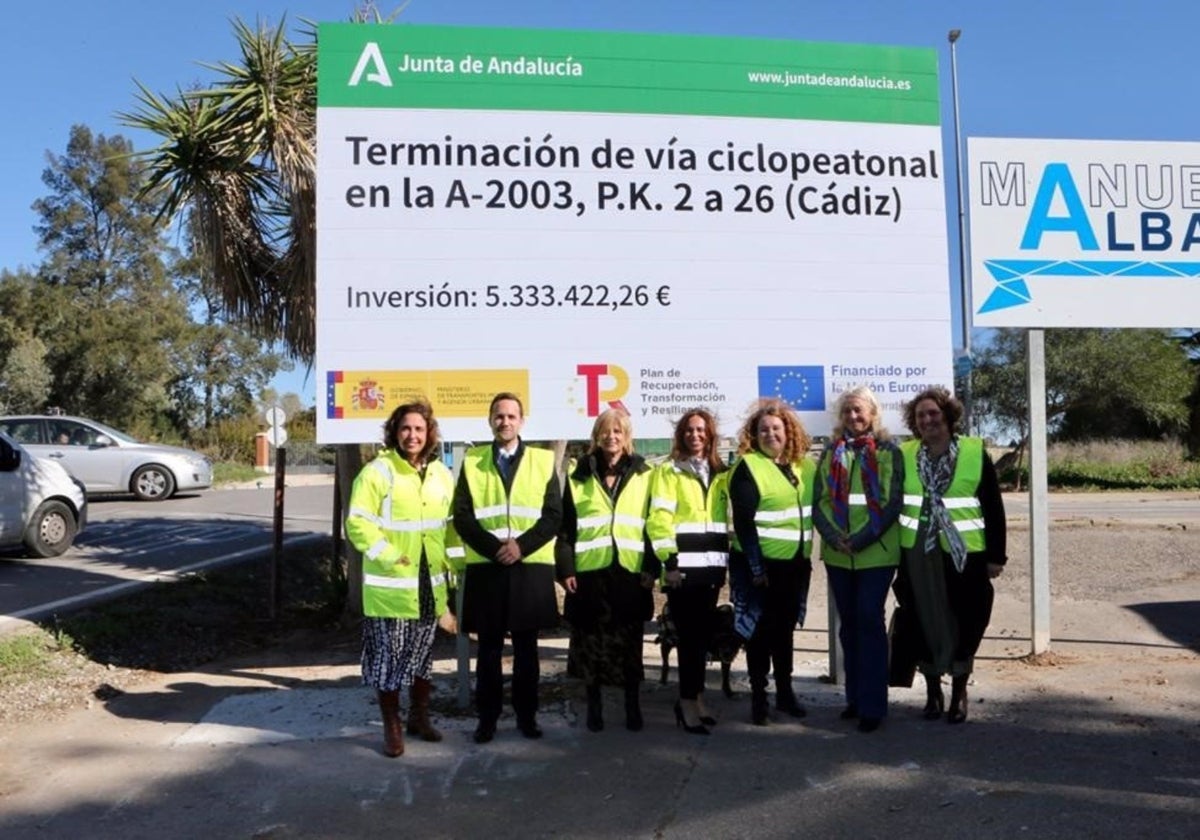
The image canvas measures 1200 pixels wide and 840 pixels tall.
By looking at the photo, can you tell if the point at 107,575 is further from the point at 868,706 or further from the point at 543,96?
the point at 868,706

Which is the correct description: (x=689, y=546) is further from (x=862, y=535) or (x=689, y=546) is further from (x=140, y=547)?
(x=140, y=547)

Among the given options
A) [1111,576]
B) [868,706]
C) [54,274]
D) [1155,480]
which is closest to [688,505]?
[868,706]

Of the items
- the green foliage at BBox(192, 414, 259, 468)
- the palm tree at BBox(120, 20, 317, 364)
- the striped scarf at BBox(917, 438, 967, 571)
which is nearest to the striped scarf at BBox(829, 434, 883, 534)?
the striped scarf at BBox(917, 438, 967, 571)

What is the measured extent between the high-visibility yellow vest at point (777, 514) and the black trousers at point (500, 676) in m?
1.36

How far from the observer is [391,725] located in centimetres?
548

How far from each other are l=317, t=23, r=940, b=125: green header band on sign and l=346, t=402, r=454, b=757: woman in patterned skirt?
2.59 meters

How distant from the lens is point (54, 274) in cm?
3866

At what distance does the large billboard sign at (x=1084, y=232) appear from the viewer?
7508 millimetres

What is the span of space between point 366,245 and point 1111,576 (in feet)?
27.3

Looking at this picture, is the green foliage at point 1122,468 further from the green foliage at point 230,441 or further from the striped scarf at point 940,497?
the green foliage at point 230,441

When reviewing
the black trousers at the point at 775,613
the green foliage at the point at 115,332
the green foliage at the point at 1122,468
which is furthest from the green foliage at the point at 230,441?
the black trousers at the point at 775,613

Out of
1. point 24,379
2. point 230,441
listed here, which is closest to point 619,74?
point 24,379

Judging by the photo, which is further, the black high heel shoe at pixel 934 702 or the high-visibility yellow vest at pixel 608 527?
the black high heel shoe at pixel 934 702

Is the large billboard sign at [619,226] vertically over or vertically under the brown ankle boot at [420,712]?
over
